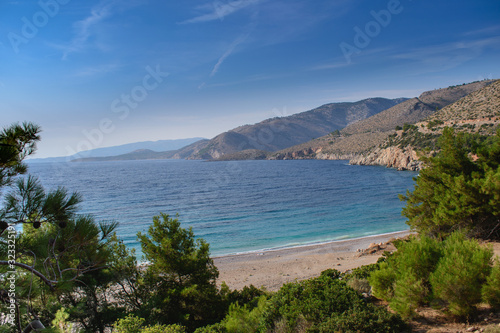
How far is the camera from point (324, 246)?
70.1ft

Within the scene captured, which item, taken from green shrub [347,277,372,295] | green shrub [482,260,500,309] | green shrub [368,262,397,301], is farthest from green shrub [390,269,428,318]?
green shrub [347,277,372,295]

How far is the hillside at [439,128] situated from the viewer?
2296 inches

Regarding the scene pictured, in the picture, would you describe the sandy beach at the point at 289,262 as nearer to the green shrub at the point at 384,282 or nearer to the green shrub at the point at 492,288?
the green shrub at the point at 384,282

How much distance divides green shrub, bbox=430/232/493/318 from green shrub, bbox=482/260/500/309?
9 cm

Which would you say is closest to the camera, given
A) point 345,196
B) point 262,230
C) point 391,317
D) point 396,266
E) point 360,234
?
point 391,317

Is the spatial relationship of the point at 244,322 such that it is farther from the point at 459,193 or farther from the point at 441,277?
the point at 459,193

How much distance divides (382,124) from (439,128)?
6035 centimetres

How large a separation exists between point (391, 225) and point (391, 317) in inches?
982

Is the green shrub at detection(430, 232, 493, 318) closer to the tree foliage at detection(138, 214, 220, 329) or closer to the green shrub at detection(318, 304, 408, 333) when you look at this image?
the green shrub at detection(318, 304, 408, 333)

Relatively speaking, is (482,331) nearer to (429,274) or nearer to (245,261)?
(429,274)

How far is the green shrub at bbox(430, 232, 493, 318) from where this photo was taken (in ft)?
15.9

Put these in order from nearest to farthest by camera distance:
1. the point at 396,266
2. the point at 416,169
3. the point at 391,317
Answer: the point at 391,317 < the point at 396,266 < the point at 416,169

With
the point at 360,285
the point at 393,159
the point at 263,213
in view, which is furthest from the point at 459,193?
the point at 393,159

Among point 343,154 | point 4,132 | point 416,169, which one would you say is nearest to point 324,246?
point 4,132
